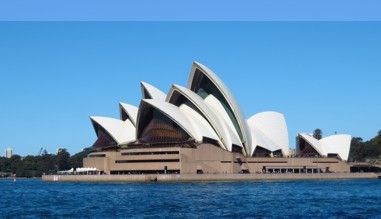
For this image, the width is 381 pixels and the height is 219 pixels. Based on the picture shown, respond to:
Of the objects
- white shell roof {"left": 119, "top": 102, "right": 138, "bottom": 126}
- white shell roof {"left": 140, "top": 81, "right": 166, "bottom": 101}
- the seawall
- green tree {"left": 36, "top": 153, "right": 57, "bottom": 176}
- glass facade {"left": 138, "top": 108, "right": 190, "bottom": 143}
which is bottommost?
the seawall

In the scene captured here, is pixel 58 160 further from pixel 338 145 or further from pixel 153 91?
pixel 338 145

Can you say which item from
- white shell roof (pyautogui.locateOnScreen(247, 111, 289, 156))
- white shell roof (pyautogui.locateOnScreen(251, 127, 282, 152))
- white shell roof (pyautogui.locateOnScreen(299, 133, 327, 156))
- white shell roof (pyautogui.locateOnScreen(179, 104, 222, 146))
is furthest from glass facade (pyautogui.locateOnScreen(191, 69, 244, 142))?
white shell roof (pyautogui.locateOnScreen(299, 133, 327, 156))

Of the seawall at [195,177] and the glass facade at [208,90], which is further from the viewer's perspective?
the glass facade at [208,90]

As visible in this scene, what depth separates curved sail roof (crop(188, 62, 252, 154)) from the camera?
9688 centimetres

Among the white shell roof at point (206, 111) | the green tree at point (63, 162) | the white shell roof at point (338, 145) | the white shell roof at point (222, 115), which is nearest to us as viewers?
the white shell roof at point (206, 111)

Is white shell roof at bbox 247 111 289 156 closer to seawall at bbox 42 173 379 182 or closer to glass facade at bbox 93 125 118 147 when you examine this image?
seawall at bbox 42 173 379 182

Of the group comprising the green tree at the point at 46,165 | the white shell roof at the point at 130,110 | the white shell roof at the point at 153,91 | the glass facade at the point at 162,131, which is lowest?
the green tree at the point at 46,165

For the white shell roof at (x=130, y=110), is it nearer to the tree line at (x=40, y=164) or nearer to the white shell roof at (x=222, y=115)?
the white shell roof at (x=222, y=115)

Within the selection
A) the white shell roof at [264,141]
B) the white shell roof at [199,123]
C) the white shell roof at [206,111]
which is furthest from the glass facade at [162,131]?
the white shell roof at [264,141]

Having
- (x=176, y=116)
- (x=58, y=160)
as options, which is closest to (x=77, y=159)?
(x=58, y=160)

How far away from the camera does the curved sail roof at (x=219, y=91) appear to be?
9688cm

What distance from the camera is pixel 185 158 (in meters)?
94.7

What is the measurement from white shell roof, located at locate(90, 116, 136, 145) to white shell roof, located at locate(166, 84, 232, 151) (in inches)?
470

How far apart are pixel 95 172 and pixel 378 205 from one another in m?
63.8
